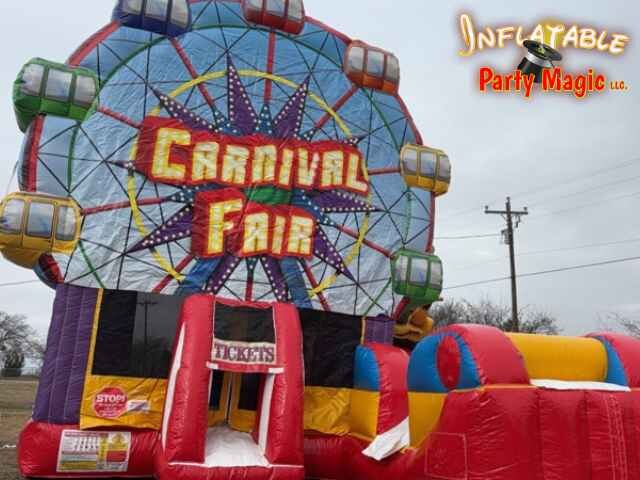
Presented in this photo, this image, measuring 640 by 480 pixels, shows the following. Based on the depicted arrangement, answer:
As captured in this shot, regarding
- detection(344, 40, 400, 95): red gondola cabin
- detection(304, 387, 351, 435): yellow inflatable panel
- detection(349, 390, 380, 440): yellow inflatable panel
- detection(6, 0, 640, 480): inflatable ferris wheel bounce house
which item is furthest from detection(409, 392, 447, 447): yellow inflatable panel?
detection(344, 40, 400, 95): red gondola cabin

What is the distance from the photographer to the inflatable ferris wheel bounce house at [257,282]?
20.0 feet

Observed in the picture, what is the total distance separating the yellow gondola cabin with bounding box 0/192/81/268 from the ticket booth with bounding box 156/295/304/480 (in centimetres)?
180

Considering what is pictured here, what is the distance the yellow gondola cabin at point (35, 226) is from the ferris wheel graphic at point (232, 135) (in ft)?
0.50

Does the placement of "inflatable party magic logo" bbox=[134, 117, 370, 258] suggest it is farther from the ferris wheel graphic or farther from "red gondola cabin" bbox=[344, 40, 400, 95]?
"red gondola cabin" bbox=[344, 40, 400, 95]

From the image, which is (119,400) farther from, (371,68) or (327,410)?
(371,68)

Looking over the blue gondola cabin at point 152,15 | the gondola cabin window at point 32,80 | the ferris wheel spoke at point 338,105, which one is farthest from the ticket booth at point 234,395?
the blue gondola cabin at point 152,15

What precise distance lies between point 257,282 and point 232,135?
214 cm

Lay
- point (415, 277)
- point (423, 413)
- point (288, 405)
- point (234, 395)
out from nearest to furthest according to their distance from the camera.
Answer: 1. point (423, 413)
2. point (288, 405)
3. point (234, 395)
4. point (415, 277)

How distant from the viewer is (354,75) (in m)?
9.75

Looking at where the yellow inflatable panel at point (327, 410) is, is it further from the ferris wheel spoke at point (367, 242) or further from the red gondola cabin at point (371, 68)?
the red gondola cabin at point (371, 68)

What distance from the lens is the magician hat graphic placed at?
9.88 metres

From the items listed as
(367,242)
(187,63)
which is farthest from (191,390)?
(187,63)

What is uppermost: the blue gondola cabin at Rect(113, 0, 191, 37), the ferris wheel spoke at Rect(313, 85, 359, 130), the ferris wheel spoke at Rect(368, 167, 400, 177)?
the blue gondola cabin at Rect(113, 0, 191, 37)

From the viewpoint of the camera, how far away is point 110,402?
745cm
